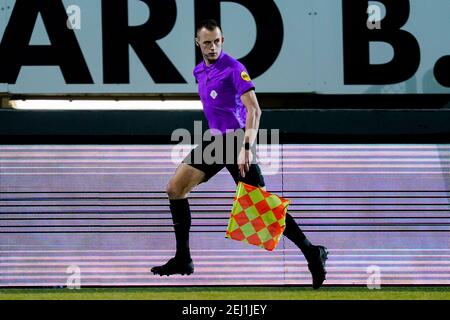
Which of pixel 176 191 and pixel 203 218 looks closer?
pixel 176 191

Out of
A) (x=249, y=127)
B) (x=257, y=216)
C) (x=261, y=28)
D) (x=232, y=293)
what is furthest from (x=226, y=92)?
(x=232, y=293)

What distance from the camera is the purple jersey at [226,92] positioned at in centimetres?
725

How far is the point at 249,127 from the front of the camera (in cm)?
708

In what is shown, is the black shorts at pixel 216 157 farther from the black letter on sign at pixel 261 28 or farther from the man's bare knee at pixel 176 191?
the black letter on sign at pixel 261 28

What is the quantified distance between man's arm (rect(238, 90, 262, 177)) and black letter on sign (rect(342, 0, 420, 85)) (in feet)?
4.96

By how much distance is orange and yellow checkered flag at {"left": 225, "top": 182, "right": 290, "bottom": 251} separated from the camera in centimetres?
730

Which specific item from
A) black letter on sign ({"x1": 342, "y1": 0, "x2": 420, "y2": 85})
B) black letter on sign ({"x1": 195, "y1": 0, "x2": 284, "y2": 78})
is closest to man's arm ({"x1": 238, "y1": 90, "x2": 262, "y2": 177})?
black letter on sign ({"x1": 195, "y1": 0, "x2": 284, "y2": 78})

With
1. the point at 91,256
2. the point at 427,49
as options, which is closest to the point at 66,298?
the point at 91,256

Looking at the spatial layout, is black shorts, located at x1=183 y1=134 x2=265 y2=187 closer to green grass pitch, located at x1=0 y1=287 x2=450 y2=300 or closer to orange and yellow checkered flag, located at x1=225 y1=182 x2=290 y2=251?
orange and yellow checkered flag, located at x1=225 y1=182 x2=290 y2=251

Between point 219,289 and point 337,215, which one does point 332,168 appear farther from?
point 219,289

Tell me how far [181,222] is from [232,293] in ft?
3.10

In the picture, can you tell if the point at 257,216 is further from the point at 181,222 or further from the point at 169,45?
the point at 169,45

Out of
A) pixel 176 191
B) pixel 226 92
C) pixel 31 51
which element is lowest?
pixel 176 191

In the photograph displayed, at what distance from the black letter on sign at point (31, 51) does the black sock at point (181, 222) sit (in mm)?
1561
